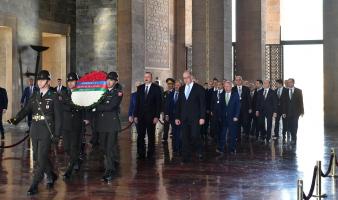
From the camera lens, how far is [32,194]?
7.31 m

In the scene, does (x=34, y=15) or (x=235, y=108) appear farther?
(x=34, y=15)

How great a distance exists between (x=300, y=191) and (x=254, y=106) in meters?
10.3

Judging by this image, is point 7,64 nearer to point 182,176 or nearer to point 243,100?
point 243,100

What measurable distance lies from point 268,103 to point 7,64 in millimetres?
9559

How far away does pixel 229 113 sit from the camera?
11820 millimetres

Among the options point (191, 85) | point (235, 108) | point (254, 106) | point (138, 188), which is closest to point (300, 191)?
point (138, 188)

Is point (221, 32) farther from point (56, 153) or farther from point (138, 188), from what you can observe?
point (138, 188)

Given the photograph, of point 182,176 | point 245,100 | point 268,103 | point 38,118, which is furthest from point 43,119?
point 268,103

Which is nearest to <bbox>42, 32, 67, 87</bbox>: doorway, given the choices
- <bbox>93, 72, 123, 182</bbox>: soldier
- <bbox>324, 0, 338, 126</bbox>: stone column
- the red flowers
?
<bbox>324, 0, 338, 126</bbox>: stone column

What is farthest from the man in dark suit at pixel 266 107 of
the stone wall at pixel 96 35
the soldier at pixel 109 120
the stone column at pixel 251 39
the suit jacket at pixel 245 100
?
the stone column at pixel 251 39

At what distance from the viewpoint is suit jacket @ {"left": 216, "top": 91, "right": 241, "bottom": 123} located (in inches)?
464

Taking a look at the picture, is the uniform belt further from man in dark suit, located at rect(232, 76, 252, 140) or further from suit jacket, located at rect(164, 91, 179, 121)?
man in dark suit, located at rect(232, 76, 252, 140)

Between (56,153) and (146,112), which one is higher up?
(146,112)

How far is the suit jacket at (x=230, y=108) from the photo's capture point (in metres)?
11.8
